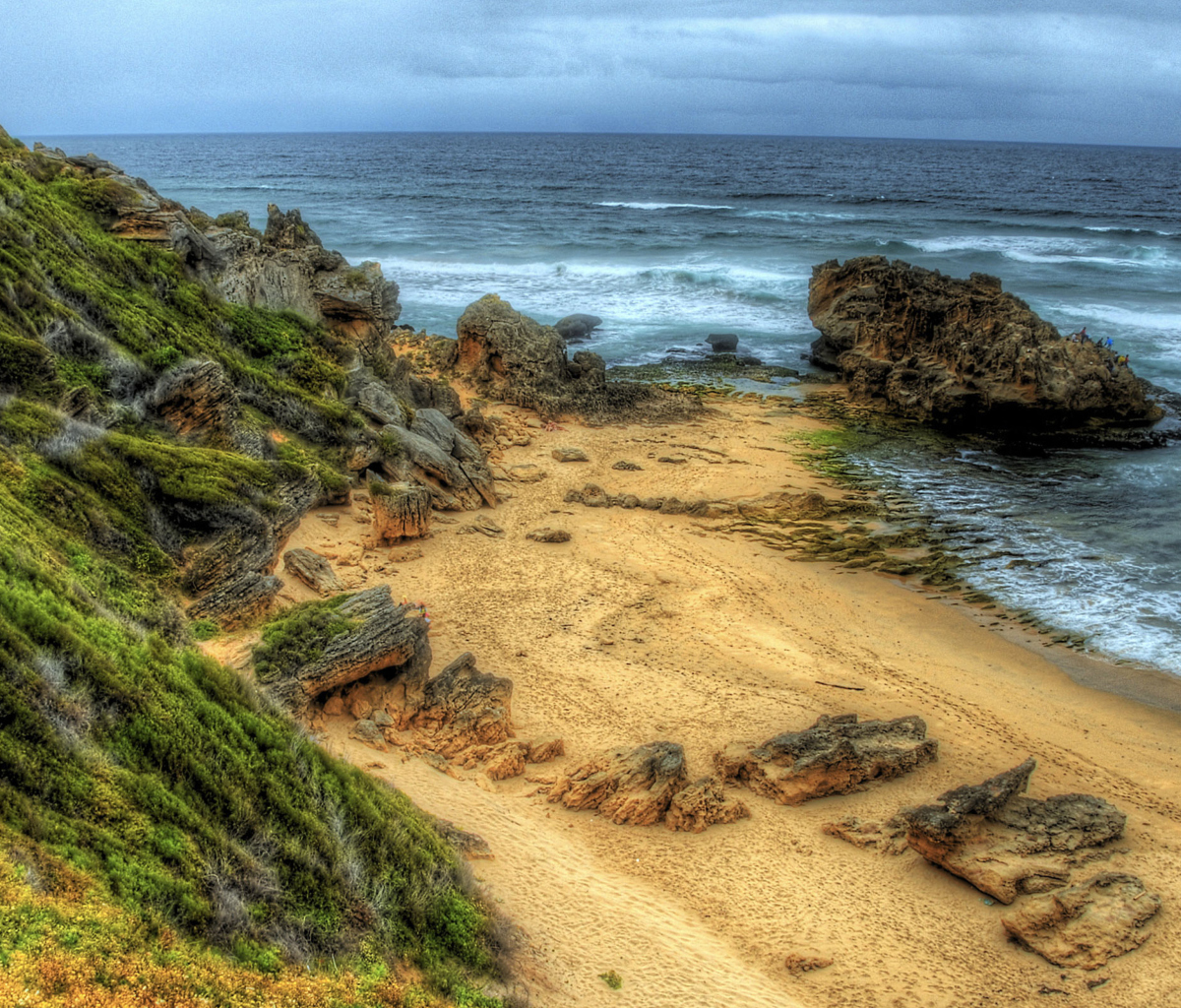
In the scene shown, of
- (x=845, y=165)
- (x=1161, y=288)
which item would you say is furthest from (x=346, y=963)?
(x=845, y=165)

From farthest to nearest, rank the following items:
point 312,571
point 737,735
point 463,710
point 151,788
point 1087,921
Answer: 1. point 312,571
2. point 737,735
3. point 463,710
4. point 1087,921
5. point 151,788

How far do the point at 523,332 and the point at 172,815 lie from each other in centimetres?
1846

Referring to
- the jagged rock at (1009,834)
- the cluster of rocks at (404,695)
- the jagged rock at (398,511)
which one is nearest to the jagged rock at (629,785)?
the cluster of rocks at (404,695)

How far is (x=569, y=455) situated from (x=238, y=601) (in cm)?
1023

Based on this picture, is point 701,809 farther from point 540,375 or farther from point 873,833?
point 540,375

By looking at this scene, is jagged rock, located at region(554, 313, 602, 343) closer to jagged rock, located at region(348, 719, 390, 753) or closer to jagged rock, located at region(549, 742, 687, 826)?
jagged rock, located at region(348, 719, 390, 753)

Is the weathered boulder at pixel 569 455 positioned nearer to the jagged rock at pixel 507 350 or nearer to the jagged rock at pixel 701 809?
the jagged rock at pixel 507 350

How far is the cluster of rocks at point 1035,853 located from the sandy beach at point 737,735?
13 centimetres

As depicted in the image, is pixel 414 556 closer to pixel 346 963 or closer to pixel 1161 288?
pixel 346 963

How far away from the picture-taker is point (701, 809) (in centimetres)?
846

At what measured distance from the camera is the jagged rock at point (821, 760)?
8.97 metres

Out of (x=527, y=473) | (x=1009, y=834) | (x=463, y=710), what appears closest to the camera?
(x=1009, y=834)

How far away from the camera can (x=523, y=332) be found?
22.4 meters

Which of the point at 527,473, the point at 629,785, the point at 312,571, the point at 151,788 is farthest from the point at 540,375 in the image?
the point at 151,788
